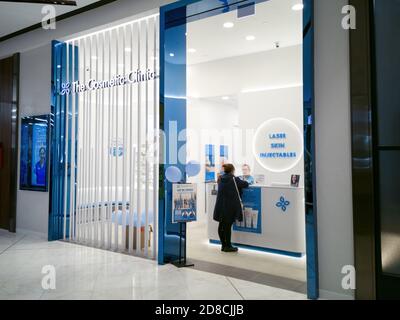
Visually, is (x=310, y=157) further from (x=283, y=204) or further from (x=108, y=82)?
(x=108, y=82)

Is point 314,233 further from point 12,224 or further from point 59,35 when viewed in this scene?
point 12,224

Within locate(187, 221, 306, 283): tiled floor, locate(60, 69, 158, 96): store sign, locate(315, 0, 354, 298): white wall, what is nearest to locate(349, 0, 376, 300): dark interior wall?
locate(315, 0, 354, 298): white wall

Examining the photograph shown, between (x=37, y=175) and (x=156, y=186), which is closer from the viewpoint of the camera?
(x=156, y=186)

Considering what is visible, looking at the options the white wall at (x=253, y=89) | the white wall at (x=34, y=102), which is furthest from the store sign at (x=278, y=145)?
the white wall at (x=34, y=102)

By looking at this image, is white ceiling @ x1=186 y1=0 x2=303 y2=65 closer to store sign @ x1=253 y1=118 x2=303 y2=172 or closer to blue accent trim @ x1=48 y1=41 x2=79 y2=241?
store sign @ x1=253 y1=118 x2=303 y2=172

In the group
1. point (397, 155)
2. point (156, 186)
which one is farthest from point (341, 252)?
point (156, 186)

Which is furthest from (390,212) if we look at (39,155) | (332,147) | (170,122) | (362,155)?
(39,155)

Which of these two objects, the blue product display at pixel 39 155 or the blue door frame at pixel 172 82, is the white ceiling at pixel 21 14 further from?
the blue product display at pixel 39 155

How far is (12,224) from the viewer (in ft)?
22.7

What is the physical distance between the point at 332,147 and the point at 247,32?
3.91 meters

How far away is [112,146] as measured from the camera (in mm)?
5551

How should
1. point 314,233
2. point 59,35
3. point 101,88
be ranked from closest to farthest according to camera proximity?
point 314,233 → point 101,88 → point 59,35

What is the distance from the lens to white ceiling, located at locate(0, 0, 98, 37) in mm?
5579

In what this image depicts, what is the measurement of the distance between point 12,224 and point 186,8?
5502 millimetres
